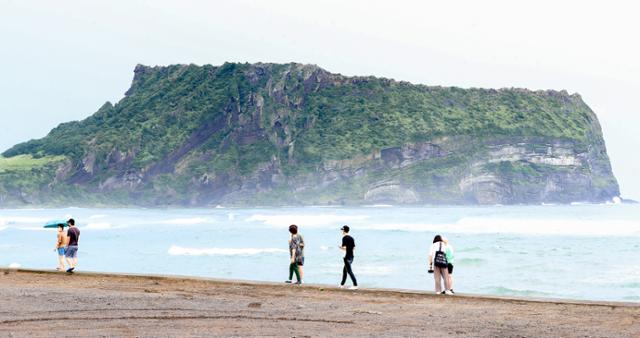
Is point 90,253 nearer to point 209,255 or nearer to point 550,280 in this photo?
point 209,255

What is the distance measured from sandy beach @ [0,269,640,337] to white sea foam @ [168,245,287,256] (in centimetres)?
2811

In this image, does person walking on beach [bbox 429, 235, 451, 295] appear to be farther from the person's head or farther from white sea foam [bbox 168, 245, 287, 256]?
white sea foam [bbox 168, 245, 287, 256]

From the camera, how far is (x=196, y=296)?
19625mm

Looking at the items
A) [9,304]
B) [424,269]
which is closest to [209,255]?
[424,269]

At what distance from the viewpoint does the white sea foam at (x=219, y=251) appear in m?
50.4

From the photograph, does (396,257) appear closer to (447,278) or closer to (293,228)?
(293,228)

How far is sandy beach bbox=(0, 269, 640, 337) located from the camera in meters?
14.7

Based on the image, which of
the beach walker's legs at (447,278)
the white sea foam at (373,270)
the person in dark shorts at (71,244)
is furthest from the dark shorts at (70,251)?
the white sea foam at (373,270)

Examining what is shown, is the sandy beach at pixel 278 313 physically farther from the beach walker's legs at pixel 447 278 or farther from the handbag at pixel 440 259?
the handbag at pixel 440 259

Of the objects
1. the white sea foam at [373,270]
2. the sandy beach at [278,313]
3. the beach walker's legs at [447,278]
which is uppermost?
the beach walker's legs at [447,278]

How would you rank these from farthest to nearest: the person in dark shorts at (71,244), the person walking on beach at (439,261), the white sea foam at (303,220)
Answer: the white sea foam at (303,220)
the person in dark shorts at (71,244)
the person walking on beach at (439,261)

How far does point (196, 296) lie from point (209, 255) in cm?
3030

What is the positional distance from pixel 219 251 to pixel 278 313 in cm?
3620

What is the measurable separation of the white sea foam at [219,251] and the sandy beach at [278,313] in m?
28.1
